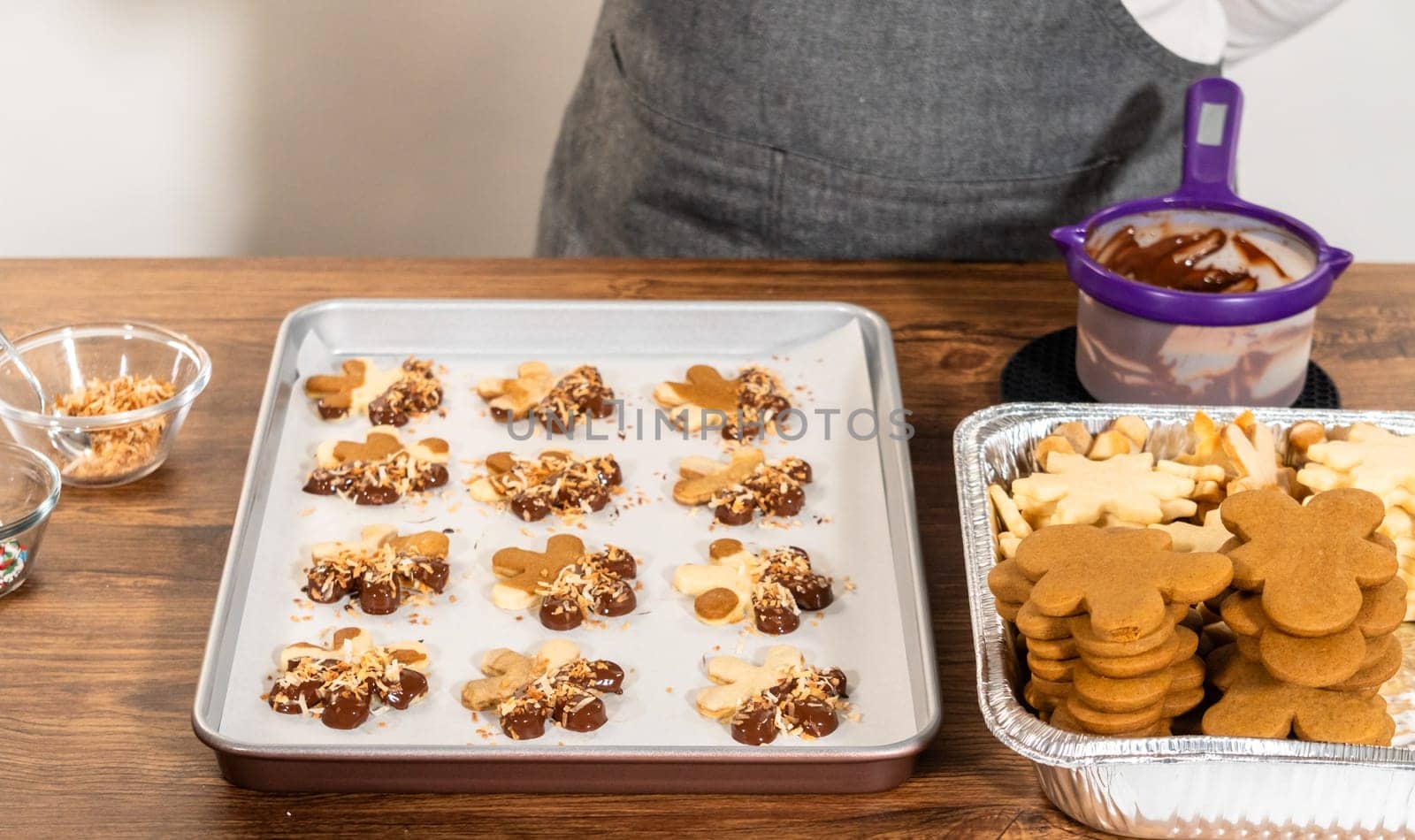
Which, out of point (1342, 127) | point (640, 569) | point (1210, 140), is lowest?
point (1342, 127)

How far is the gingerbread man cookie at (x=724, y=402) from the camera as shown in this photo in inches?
48.9

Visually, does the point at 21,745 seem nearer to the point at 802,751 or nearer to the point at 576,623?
the point at 576,623

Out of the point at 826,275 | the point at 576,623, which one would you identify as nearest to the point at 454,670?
the point at 576,623

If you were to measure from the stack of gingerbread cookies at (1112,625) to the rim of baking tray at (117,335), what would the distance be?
2.35 feet

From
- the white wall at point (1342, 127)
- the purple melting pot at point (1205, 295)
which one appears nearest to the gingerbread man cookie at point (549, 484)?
the purple melting pot at point (1205, 295)

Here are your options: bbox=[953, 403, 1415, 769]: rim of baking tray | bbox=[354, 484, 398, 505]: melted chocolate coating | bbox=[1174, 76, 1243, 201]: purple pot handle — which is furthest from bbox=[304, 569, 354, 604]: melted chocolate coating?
bbox=[1174, 76, 1243, 201]: purple pot handle

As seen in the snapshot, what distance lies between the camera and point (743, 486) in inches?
44.9

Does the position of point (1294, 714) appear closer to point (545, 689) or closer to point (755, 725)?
point (755, 725)

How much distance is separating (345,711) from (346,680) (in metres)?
0.03

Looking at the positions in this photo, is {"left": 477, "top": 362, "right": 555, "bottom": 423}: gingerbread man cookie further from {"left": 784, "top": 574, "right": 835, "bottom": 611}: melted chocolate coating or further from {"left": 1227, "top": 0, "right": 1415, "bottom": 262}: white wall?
{"left": 1227, "top": 0, "right": 1415, "bottom": 262}: white wall

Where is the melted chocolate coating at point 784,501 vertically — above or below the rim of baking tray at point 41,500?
below

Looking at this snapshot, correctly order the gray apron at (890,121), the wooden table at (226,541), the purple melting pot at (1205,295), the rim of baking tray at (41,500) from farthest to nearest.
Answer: the gray apron at (890,121) → the purple melting pot at (1205,295) → the rim of baking tray at (41,500) → the wooden table at (226,541)

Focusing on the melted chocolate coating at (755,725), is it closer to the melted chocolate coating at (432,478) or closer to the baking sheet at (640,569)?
the baking sheet at (640,569)

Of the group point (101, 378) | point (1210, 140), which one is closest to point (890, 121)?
point (1210, 140)
